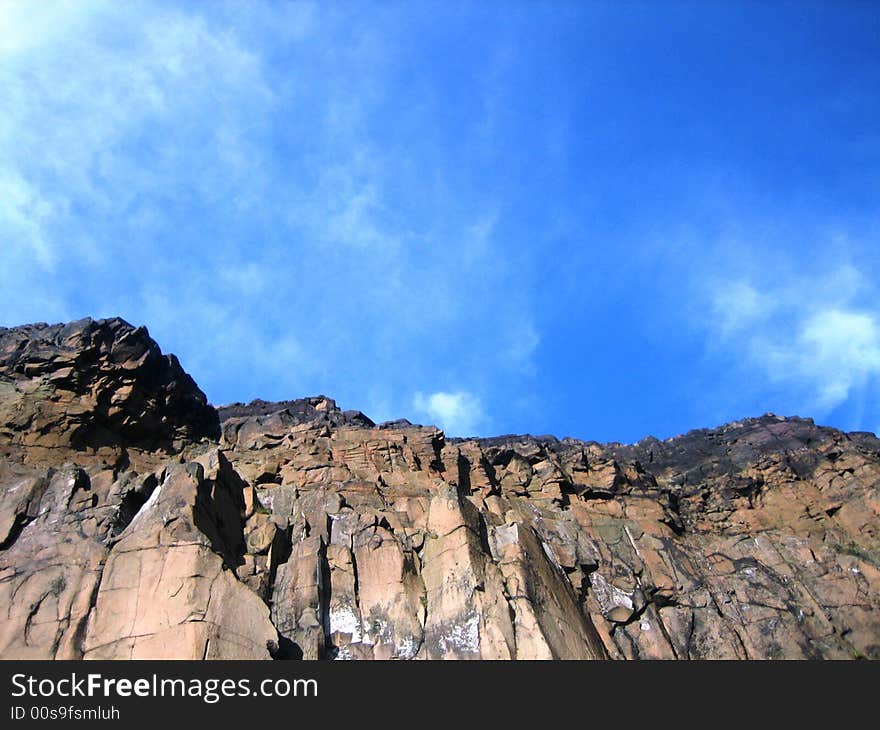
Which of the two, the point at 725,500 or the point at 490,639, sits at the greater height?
the point at 725,500

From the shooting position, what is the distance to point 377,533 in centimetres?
3334

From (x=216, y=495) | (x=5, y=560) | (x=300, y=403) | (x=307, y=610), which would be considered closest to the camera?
(x=5, y=560)

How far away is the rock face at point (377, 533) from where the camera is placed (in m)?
23.6

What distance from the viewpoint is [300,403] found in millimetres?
57156

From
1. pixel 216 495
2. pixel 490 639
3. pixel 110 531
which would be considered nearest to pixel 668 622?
pixel 490 639

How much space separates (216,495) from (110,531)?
492 cm

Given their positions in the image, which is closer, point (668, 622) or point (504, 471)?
point (668, 622)

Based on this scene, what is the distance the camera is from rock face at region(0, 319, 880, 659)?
23578mm
